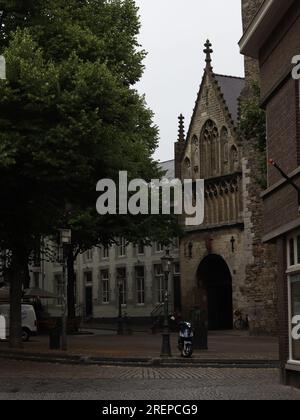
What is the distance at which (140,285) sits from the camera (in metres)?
61.2

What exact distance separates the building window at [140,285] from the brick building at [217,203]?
841cm

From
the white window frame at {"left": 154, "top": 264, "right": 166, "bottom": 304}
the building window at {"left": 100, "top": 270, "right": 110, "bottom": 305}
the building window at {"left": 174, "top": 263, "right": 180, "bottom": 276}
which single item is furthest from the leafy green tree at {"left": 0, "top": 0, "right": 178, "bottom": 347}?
the building window at {"left": 100, "top": 270, "right": 110, "bottom": 305}

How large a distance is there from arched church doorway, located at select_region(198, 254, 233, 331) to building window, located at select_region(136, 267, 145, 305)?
9.77 meters

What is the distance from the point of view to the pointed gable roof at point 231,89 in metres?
52.0

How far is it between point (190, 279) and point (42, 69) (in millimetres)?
30596

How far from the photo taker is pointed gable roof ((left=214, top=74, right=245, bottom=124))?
52.0 m

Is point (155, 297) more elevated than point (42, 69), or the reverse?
point (42, 69)

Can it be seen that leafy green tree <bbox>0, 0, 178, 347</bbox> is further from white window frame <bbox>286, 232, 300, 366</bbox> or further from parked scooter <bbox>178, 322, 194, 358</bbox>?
white window frame <bbox>286, 232, 300, 366</bbox>

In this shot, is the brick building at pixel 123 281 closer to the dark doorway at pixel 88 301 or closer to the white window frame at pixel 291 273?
the dark doorway at pixel 88 301

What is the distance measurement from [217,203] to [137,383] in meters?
33.3

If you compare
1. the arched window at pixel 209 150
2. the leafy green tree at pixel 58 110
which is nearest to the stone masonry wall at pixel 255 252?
the arched window at pixel 209 150

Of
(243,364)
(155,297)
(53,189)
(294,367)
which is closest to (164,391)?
(294,367)

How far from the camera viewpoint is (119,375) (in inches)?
785

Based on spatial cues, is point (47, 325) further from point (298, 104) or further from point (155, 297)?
point (298, 104)
